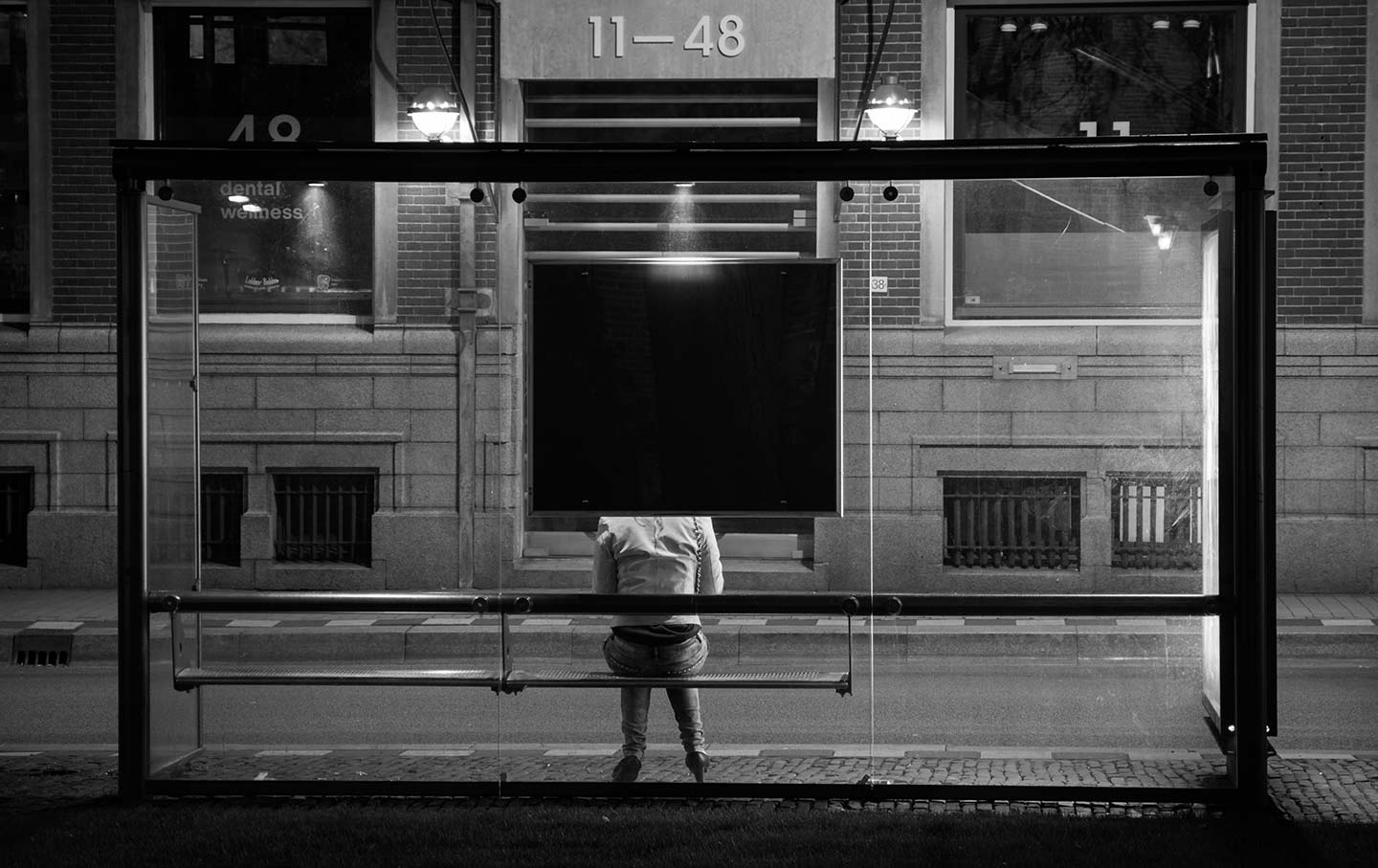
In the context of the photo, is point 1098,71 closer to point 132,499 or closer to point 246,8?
point 246,8

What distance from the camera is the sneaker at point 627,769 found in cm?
674

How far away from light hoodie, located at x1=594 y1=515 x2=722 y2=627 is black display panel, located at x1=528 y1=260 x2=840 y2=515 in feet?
0.29

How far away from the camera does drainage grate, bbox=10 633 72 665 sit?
10.9 metres

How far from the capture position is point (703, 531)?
673 cm

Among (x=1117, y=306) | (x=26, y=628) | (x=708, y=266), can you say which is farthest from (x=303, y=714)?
(x=26, y=628)

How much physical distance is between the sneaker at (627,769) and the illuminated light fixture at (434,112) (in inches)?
322

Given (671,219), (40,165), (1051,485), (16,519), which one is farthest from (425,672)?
(40,165)

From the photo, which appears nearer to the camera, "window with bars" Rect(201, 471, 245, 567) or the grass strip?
the grass strip

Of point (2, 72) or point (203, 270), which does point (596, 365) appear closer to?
point (203, 270)

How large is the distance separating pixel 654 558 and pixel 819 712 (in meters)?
0.96

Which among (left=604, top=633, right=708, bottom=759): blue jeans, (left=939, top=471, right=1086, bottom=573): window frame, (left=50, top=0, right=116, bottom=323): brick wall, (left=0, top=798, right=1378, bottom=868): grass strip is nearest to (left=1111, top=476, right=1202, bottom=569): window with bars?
(left=939, top=471, right=1086, bottom=573): window frame

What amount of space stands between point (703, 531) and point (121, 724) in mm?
2473

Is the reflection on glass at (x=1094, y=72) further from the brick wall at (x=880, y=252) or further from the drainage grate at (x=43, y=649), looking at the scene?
the drainage grate at (x=43, y=649)

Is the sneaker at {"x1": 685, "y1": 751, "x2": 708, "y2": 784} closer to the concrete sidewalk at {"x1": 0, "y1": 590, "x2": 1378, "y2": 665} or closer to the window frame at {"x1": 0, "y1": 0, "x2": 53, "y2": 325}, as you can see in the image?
the concrete sidewalk at {"x1": 0, "y1": 590, "x2": 1378, "y2": 665}
